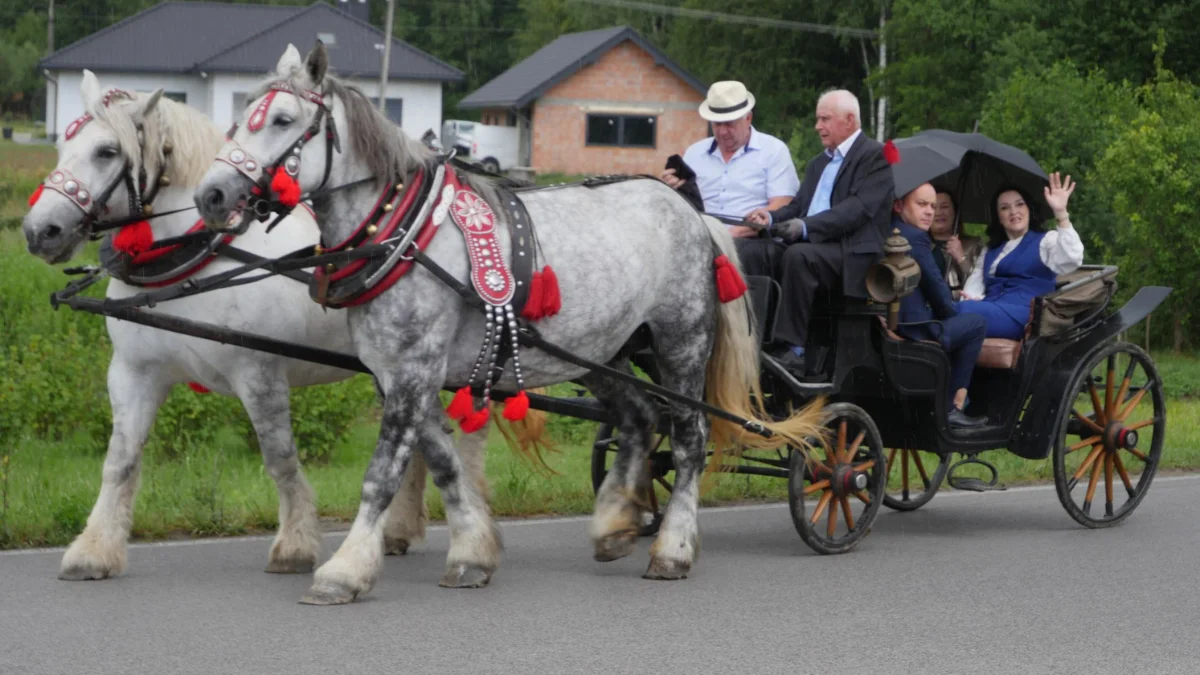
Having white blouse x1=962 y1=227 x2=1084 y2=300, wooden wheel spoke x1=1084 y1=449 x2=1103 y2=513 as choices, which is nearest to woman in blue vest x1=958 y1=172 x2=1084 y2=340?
white blouse x1=962 y1=227 x2=1084 y2=300

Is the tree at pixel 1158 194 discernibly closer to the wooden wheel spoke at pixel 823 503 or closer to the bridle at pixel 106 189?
the wooden wheel spoke at pixel 823 503

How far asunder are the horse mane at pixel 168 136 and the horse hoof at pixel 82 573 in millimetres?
1596

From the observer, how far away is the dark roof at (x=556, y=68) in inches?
1911

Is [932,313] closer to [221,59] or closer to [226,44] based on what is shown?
[221,59]

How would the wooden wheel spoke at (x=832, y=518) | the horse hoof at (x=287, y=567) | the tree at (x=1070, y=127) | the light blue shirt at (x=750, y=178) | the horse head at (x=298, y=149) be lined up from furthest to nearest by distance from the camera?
the tree at (x=1070, y=127) < the light blue shirt at (x=750, y=178) < the wooden wheel spoke at (x=832, y=518) < the horse hoof at (x=287, y=567) < the horse head at (x=298, y=149)

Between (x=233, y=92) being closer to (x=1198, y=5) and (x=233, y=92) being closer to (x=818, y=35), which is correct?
(x=818, y=35)

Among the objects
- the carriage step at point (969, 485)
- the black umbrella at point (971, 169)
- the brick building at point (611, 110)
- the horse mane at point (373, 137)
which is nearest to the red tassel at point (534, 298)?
the horse mane at point (373, 137)

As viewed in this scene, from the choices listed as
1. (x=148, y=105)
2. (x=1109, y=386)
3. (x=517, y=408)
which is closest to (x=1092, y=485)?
(x=1109, y=386)

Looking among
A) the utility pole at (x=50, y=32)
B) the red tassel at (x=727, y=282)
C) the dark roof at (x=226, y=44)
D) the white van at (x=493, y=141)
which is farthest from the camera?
the utility pole at (x=50, y=32)

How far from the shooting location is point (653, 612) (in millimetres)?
6152

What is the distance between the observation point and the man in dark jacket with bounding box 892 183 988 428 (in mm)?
7879

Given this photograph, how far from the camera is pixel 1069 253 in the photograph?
Result: 8250 millimetres

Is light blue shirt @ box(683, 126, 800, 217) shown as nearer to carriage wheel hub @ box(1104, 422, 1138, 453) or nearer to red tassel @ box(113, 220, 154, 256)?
carriage wheel hub @ box(1104, 422, 1138, 453)

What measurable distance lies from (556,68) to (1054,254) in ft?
138
